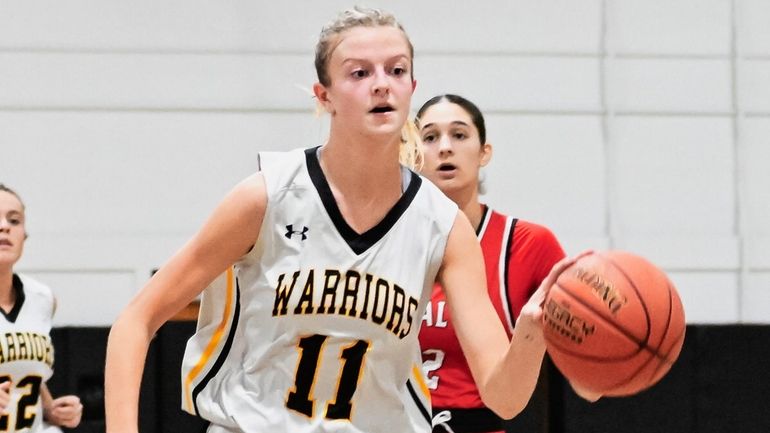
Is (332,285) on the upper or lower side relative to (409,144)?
lower

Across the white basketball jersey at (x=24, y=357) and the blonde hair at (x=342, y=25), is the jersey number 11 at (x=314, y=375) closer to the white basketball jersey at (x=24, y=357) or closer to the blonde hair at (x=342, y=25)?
the blonde hair at (x=342, y=25)

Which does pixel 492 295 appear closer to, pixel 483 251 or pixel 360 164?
pixel 483 251

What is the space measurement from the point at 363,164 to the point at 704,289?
4.31m

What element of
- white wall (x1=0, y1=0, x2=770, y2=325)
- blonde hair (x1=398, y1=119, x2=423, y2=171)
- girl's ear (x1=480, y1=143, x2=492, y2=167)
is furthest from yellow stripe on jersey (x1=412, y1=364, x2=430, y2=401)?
white wall (x1=0, y1=0, x2=770, y2=325)

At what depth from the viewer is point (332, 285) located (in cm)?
245

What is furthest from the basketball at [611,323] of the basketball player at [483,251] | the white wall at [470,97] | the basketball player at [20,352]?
the white wall at [470,97]

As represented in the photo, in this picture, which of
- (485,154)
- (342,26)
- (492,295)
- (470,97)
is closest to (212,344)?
(342,26)

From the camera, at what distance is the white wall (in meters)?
6.31

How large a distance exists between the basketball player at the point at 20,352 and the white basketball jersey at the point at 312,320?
278cm

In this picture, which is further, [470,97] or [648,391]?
[470,97]

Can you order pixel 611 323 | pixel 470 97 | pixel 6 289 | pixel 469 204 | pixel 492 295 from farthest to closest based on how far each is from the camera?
1. pixel 470 97
2. pixel 6 289
3. pixel 469 204
4. pixel 492 295
5. pixel 611 323

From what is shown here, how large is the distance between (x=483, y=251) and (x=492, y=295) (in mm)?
147

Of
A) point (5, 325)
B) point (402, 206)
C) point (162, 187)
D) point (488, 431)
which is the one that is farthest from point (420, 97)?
point (402, 206)

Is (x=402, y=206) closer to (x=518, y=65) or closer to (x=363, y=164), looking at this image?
(x=363, y=164)
